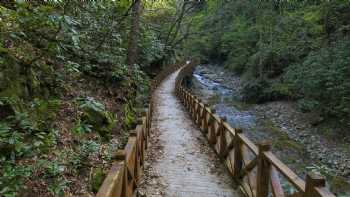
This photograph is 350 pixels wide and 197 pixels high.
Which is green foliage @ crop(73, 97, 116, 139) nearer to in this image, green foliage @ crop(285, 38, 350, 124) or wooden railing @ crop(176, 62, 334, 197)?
wooden railing @ crop(176, 62, 334, 197)

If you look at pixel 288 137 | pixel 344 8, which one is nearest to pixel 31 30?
pixel 288 137

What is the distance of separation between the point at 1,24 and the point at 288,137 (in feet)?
45.0

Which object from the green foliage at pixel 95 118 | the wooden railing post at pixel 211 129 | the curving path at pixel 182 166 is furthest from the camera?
the wooden railing post at pixel 211 129

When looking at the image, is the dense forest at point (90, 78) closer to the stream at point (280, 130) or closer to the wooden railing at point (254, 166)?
the stream at point (280, 130)

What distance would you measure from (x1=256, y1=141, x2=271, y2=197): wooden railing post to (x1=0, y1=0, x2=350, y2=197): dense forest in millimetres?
2835

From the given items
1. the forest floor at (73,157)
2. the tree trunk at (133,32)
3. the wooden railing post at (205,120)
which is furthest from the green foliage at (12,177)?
the tree trunk at (133,32)

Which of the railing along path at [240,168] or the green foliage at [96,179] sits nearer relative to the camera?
the railing along path at [240,168]

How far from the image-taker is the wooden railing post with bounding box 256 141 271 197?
16.7 feet

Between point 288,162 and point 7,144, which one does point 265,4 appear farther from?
point 7,144

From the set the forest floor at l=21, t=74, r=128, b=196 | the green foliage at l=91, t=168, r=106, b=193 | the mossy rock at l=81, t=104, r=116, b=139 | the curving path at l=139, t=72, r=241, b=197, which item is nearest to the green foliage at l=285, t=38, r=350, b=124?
the curving path at l=139, t=72, r=241, b=197

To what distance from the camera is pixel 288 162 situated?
42.8ft

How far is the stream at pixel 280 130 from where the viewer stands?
11791mm

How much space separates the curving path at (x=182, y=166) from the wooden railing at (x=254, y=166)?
0.97ft

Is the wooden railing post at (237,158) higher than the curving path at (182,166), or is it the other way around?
the wooden railing post at (237,158)
